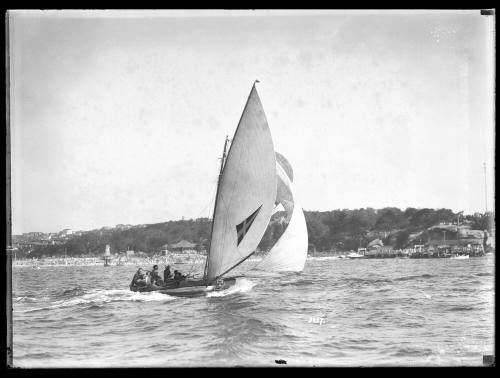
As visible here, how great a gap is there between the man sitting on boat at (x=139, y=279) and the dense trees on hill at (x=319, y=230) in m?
0.34

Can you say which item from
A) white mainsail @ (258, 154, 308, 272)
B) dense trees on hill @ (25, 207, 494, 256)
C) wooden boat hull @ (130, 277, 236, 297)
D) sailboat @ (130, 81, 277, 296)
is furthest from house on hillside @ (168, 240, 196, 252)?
white mainsail @ (258, 154, 308, 272)

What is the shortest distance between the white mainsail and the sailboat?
0.14 m

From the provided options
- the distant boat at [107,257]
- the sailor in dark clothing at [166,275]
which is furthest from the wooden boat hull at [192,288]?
the distant boat at [107,257]

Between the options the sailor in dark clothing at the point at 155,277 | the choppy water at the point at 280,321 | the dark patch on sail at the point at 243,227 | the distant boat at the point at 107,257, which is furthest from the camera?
the dark patch on sail at the point at 243,227

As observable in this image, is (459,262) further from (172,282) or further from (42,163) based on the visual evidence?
(42,163)

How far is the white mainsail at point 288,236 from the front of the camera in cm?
900

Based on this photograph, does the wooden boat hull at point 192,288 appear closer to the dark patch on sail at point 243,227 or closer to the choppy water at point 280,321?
the choppy water at point 280,321

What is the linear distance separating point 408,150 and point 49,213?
5204 mm

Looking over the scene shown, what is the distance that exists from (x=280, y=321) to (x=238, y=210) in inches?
75.3

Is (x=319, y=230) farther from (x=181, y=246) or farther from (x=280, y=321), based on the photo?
(x=181, y=246)

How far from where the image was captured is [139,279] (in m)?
9.18

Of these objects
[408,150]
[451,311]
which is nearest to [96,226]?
[408,150]

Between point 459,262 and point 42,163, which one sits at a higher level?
point 42,163

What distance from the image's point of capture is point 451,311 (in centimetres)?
877
